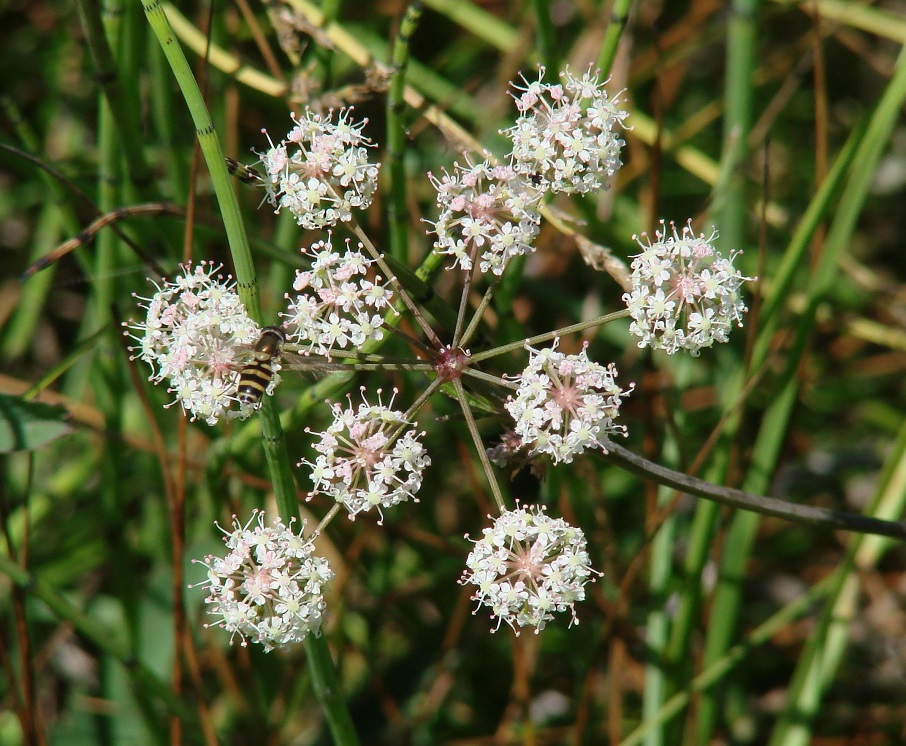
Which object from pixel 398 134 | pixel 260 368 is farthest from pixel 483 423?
pixel 260 368

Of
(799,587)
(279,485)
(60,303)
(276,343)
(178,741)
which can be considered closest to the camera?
(276,343)

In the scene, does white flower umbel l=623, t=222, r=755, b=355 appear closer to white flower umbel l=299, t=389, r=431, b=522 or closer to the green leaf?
white flower umbel l=299, t=389, r=431, b=522

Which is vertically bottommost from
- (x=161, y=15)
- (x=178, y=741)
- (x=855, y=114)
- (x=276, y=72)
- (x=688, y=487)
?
(x=178, y=741)

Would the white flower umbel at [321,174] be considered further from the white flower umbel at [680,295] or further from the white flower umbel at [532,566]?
the white flower umbel at [532,566]

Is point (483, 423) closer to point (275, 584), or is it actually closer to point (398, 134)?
A: point (398, 134)

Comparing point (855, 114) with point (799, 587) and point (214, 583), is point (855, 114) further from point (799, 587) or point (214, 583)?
point (214, 583)

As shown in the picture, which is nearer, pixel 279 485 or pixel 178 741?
pixel 279 485

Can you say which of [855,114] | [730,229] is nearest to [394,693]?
[730,229]

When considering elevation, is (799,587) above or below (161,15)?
below
